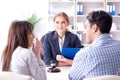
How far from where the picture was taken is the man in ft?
6.14

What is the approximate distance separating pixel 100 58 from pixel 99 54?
3 cm

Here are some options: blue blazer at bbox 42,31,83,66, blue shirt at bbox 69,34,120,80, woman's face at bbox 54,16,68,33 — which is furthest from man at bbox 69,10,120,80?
woman's face at bbox 54,16,68,33

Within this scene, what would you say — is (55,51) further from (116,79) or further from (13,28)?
(116,79)

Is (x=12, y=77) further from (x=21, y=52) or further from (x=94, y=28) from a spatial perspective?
(x=94, y=28)

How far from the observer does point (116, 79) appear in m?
1.65

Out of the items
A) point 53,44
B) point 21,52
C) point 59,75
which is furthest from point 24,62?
point 53,44

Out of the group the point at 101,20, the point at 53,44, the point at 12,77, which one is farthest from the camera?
the point at 53,44

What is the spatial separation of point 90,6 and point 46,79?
3.99 meters

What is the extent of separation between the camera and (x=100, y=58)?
6.12 feet

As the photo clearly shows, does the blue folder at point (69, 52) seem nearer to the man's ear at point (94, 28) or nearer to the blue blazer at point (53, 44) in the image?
the blue blazer at point (53, 44)

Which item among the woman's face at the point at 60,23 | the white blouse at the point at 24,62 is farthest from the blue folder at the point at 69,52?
the white blouse at the point at 24,62

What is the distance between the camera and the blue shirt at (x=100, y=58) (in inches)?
73.6

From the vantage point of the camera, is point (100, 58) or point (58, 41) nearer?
point (100, 58)

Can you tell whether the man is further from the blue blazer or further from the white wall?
the white wall
